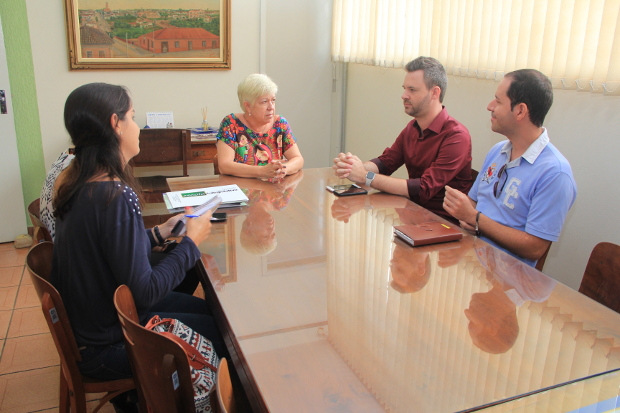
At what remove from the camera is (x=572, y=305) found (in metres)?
1.36

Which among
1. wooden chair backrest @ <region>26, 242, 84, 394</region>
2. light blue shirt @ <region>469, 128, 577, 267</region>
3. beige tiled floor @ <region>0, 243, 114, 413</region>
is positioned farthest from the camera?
beige tiled floor @ <region>0, 243, 114, 413</region>

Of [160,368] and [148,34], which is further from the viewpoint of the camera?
[148,34]

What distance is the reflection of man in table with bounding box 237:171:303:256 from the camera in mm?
1765

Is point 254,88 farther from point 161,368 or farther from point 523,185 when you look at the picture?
point 161,368

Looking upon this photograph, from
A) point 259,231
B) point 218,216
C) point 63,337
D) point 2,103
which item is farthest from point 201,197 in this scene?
point 2,103

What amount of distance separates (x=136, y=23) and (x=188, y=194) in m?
2.42

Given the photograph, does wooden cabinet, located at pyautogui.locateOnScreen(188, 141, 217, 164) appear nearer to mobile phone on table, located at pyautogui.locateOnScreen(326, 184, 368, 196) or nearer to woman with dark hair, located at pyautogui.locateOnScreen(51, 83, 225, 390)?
mobile phone on table, located at pyautogui.locateOnScreen(326, 184, 368, 196)

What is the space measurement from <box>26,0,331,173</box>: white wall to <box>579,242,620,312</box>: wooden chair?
3.39 metres

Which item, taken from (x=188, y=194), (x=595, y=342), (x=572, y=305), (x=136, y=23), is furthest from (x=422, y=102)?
(x=136, y=23)

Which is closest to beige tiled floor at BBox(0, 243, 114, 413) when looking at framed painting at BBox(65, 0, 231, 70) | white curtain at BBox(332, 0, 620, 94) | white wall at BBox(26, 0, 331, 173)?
white wall at BBox(26, 0, 331, 173)

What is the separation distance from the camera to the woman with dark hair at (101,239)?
140cm

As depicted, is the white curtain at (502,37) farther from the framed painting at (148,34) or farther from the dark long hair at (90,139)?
the dark long hair at (90,139)

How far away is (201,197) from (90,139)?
74 cm

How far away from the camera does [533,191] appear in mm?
1932
